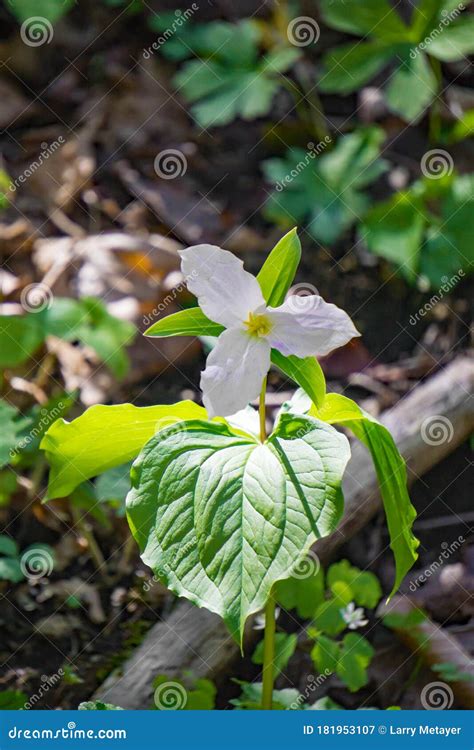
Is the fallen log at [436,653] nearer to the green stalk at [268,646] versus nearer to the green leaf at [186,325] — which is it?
the green stalk at [268,646]

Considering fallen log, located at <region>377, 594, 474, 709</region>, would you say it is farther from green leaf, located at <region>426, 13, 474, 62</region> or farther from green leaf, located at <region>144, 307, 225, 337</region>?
green leaf, located at <region>426, 13, 474, 62</region>

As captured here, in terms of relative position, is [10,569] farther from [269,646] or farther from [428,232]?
[428,232]

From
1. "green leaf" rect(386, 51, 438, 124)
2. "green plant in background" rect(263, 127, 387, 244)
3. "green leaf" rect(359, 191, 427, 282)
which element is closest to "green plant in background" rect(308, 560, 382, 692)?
"green leaf" rect(359, 191, 427, 282)

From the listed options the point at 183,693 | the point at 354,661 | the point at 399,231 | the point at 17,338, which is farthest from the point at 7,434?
the point at 399,231

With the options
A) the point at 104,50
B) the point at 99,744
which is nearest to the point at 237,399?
the point at 99,744

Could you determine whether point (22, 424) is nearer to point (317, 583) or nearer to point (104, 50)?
point (317, 583)
